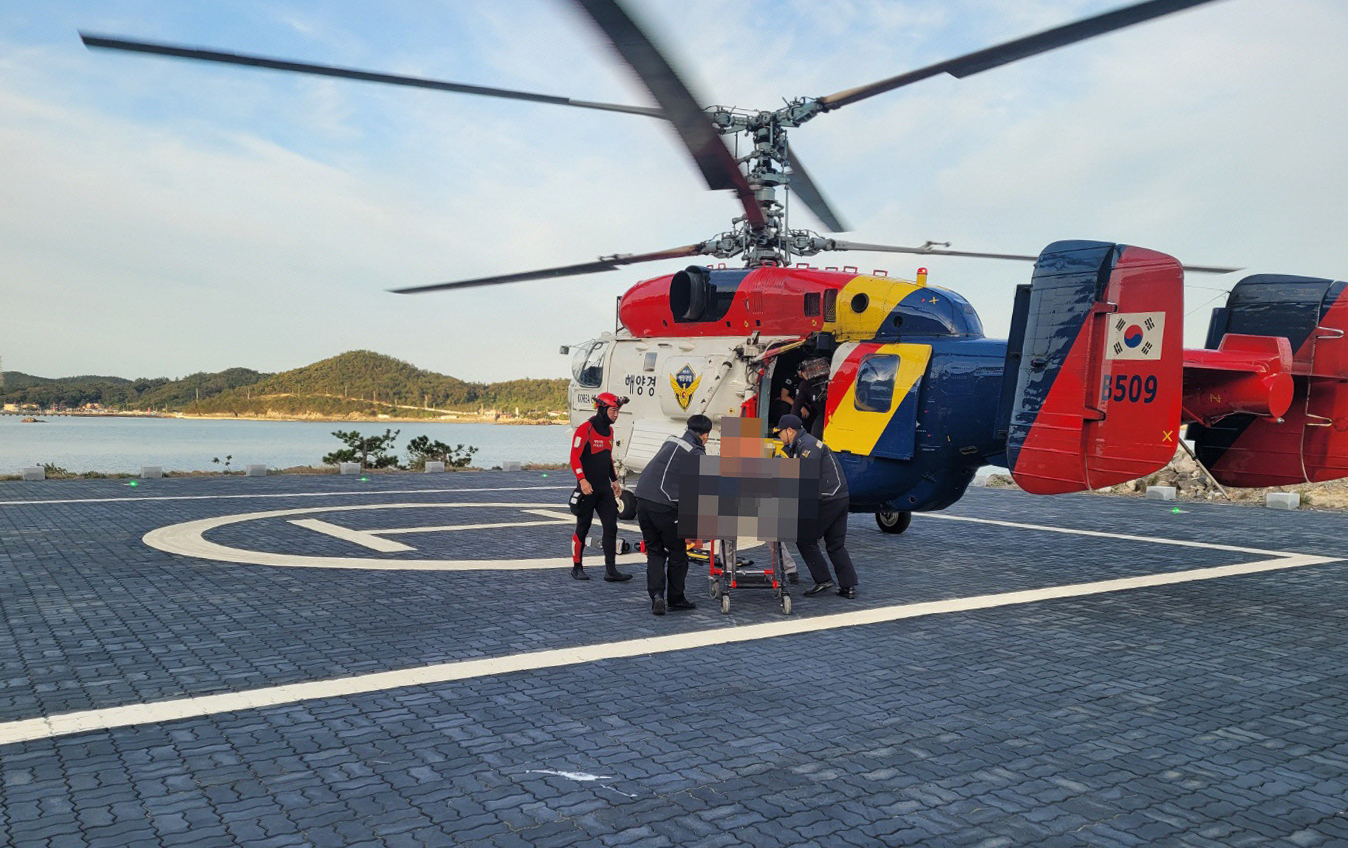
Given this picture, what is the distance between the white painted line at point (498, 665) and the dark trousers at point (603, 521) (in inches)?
89.5

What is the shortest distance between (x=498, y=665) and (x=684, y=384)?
700 cm

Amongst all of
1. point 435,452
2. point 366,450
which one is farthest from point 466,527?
point 435,452

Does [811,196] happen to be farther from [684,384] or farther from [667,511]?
[667,511]

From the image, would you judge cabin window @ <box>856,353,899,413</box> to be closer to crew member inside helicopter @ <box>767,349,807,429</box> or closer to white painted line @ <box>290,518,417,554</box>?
crew member inside helicopter @ <box>767,349,807,429</box>

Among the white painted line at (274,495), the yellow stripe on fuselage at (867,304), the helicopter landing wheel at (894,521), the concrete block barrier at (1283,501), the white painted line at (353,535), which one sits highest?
the yellow stripe on fuselage at (867,304)

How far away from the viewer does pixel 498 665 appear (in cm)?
614

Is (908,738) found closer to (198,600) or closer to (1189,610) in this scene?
(1189,610)

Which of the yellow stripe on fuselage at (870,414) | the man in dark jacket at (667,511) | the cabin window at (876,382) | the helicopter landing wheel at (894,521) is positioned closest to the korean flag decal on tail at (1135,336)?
→ the yellow stripe on fuselage at (870,414)

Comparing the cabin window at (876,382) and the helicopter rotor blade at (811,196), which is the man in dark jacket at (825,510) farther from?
the helicopter rotor blade at (811,196)

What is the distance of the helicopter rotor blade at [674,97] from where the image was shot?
454cm

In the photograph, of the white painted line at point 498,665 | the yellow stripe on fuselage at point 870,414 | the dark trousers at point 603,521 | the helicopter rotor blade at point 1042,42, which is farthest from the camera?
the yellow stripe on fuselage at point 870,414

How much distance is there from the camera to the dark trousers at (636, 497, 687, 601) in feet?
25.6

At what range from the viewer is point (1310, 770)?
461 cm

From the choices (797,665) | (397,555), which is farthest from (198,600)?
(797,665)
